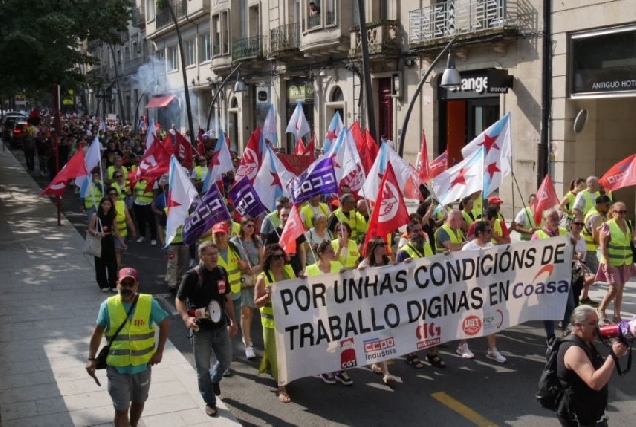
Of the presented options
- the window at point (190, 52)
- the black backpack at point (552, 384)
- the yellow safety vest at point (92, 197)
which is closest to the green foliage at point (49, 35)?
the yellow safety vest at point (92, 197)

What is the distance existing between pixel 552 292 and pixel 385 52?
15537mm

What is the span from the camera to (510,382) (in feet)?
24.7

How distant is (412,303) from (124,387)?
3.03 meters

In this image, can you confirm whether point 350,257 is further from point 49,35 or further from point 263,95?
point 263,95

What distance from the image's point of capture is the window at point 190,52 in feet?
144

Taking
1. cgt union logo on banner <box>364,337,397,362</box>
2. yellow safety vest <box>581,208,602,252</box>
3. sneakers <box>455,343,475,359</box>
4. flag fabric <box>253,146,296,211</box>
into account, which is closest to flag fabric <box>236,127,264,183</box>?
flag fabric <box>253,146,296,211</box>

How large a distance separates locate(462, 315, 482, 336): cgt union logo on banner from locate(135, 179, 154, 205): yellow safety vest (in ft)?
31.2

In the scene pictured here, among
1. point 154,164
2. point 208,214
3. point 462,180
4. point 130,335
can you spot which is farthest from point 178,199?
point 154,164

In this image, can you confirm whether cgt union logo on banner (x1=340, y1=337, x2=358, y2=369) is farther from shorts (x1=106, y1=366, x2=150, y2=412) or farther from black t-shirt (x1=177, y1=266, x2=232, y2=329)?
shorts (x1=106, y1=366, x2=150, y2=412)

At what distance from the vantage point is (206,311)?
670 cm

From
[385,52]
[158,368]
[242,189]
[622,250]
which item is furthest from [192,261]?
[385,52]

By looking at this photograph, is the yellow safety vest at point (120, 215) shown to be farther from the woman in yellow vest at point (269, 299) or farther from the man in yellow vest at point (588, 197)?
the man in yellow vest at point (588, 197)

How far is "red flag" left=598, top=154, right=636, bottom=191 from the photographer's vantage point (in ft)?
38.4

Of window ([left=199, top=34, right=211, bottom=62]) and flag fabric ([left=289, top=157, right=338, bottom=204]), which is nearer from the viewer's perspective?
flag fabric ([left=289, top=157, right=338, bottom=204])
